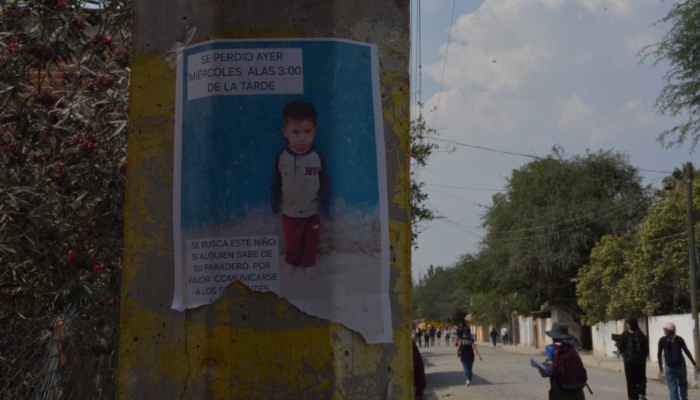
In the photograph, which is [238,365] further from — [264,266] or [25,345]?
[25,345]

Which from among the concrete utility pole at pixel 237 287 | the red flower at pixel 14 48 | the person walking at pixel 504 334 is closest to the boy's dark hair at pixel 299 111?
the concrete utility pole at pixel 237 287

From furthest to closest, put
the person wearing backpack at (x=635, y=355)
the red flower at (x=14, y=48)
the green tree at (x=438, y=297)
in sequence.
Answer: the green tree at (x=438, y=297), the person wearing backpack at (x=635, y=355), the red flower at (x=14, y=48)

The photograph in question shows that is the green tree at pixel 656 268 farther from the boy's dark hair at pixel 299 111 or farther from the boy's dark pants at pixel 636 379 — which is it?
the boy's dark hair at pixel 299 111

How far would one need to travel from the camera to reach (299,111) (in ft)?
9.83

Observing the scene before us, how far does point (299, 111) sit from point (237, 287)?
2.03ft

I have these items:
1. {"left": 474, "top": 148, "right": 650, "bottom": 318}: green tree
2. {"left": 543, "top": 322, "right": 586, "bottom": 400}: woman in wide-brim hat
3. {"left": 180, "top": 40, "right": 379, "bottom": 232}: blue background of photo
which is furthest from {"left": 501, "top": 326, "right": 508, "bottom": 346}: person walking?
{"left": 180, "top": 40, "right": 379, "bottom": 232}: blue background of photo

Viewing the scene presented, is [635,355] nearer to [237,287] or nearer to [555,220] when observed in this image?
[237,287]

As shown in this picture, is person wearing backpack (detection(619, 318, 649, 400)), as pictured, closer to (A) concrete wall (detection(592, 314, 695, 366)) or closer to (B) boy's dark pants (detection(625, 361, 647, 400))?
(B) boy's dark pants (detection(625, 361, 647, 400))

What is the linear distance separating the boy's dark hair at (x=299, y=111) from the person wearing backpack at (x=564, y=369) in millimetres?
7019

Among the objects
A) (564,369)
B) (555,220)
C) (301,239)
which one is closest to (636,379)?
(564,369)

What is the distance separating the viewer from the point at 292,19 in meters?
3.07

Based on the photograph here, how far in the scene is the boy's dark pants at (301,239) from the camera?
2.93 meters

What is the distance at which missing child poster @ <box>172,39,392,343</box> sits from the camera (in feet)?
9.64

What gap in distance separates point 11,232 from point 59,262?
0.43 meters
